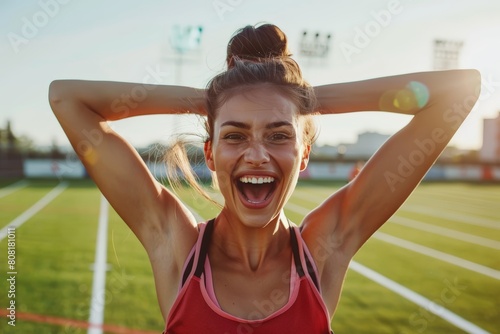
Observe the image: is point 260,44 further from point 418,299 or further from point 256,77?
point 418,299

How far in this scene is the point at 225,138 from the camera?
1869mm

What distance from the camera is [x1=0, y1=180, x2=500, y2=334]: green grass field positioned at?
565cm

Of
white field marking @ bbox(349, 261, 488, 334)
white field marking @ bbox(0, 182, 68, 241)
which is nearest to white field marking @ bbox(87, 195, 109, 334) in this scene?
white field marking @ bbox(0, 182, 68, 241)

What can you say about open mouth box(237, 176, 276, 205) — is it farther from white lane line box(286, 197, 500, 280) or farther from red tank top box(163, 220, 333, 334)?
white lane line box(286, 197, 500, 280)

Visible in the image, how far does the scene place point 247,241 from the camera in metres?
2.02

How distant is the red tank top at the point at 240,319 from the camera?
5.69 ft

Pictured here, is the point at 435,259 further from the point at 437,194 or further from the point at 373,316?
the point at 437,194

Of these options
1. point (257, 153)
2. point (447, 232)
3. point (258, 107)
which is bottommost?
point (447, 232)

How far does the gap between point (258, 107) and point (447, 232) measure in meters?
11.9

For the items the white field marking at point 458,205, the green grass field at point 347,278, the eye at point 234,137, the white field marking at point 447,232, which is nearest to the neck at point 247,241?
the eye at point 234,137

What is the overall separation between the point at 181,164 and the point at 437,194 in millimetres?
23389

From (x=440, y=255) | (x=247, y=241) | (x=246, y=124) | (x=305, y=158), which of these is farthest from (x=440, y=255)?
(x=246, y=124)

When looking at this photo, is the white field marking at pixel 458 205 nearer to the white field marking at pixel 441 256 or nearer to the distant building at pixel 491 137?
the white field marking at pixel 441 256

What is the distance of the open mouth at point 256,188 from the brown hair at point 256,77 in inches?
9.4
